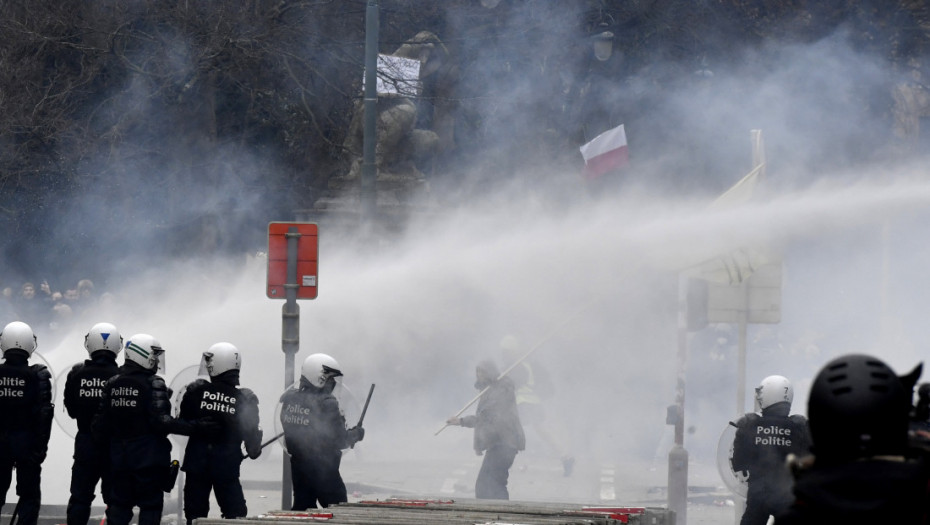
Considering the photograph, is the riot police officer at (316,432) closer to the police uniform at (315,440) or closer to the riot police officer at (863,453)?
the police uniform at (315,440)

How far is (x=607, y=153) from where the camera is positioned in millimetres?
16625

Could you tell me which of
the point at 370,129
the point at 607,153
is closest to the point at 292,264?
the point at 370,129

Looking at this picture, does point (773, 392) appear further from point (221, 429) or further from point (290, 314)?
point (290, 314)

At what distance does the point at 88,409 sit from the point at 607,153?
8763 mm

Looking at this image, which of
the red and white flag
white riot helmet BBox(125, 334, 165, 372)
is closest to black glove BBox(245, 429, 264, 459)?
white riot helmet BBox(125, 334, 165, 372)

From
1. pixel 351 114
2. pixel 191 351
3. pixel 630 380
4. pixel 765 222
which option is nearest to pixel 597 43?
pixel 351 114

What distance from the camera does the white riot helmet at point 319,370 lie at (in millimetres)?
8828

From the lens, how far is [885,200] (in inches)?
607

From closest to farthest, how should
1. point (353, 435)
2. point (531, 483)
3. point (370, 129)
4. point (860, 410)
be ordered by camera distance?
point (860, 410) → point (353, 435) → point (370, 129) → point (531, 483)

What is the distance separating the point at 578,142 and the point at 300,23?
18.6 ft

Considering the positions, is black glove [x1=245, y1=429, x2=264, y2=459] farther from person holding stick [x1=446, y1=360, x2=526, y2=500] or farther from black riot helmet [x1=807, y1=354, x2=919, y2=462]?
black riot helmet [x1=807, y1=354, x2=919, y2=462]

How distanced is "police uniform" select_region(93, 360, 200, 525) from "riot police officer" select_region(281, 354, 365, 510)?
30.7 inches

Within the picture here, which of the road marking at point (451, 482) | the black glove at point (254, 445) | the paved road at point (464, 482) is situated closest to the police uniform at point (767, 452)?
the black glove at point (254, 445)

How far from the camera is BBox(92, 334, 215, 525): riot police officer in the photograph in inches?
337
